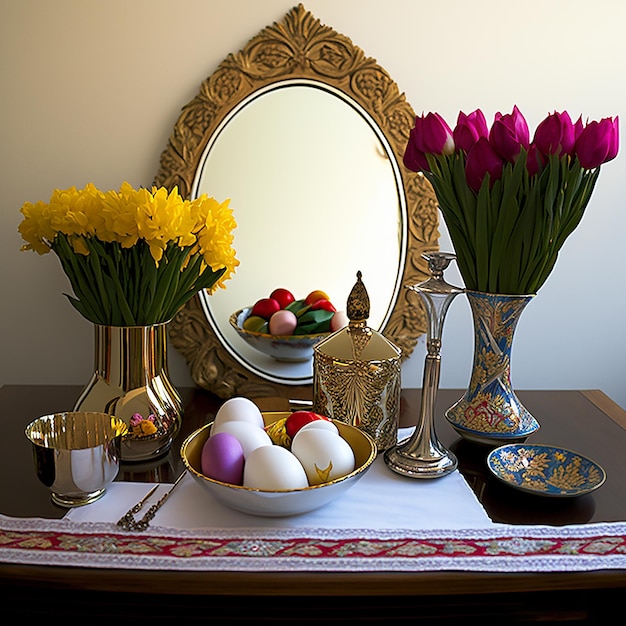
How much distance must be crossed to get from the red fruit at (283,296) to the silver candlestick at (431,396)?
43cm

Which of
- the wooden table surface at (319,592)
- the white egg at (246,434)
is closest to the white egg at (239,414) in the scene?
the white egg at (246,434)

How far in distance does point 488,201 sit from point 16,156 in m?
0.90

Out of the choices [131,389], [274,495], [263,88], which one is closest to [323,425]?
[274,495]

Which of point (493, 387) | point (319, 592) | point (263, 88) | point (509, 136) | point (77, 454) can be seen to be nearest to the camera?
point (319, 592)

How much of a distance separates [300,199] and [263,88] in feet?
0.71

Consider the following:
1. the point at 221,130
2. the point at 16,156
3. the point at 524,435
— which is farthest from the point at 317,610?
the point at 16,156

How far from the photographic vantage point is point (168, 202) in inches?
37.0

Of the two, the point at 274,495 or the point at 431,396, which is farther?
the point at 431,396

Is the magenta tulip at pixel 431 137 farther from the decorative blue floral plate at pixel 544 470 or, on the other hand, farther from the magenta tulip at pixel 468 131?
the decorative blue floral plate at pixel 544 470

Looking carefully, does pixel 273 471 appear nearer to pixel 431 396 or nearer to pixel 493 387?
pixel 431 396

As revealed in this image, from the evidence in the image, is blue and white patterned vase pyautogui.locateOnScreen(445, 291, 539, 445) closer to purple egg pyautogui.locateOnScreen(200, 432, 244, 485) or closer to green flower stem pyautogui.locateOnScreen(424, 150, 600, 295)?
green flower stem pyautogui.locateOnScreen(424, 150, 600, 295)

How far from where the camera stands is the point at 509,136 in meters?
0.97

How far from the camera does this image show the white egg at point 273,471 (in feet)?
2.72

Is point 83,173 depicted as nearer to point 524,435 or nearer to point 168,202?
point 168,202
